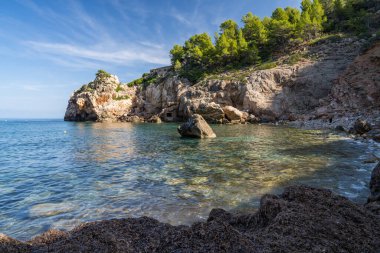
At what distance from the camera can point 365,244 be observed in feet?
13.3

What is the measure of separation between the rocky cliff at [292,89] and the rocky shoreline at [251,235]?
39338mm

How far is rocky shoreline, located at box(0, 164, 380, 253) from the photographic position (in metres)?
3.91

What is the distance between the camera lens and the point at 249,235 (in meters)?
4.25

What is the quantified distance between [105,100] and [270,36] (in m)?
54.2

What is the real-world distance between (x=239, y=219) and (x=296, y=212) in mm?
1319

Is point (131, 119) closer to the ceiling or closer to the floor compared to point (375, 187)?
closer to the ceiling

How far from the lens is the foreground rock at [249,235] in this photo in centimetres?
391

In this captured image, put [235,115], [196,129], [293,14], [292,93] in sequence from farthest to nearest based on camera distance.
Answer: [293,14]
[292,93]
[235,115]
[196,129]

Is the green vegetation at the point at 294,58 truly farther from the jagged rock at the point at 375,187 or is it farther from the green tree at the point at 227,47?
the jagged rock at the point at 375,187

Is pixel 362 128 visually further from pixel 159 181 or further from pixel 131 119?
pixel 131 119

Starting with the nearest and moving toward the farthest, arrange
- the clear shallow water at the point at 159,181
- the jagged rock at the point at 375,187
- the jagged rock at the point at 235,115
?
the jagged rock at the point at 375,187
the clear shallow water at the point at 159,181
the jagged rock at the point at 235,115

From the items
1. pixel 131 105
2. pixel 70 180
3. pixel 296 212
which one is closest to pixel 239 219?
pixel 296 212

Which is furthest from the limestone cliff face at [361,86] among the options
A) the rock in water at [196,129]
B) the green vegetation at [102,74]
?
the green vegetation at [102,74]

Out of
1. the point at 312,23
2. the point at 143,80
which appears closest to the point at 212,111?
the point at 312,23
